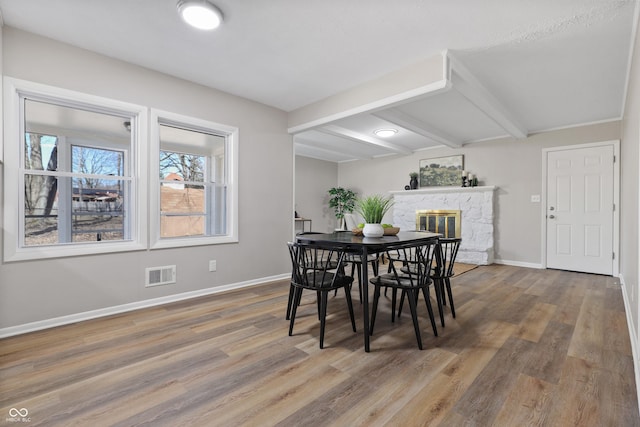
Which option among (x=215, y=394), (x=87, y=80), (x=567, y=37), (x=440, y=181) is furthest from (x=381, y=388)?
(x=440, y=181)

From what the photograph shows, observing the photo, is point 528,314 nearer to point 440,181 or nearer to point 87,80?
point 440,181

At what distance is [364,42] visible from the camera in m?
2.54

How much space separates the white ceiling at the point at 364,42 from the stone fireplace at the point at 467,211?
2.03 meters

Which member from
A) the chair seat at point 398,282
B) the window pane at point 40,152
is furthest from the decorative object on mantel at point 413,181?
the window pane at point 40,152

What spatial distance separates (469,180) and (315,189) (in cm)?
358

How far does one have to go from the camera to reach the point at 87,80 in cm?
265

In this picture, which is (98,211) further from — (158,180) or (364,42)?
(364,42)

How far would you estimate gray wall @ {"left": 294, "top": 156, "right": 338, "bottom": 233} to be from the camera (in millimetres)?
7359

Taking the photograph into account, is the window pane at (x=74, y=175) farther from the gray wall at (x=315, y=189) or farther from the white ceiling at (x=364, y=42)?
the gray wall at (x=315, y=189)

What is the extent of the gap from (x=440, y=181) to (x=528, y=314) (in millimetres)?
3788

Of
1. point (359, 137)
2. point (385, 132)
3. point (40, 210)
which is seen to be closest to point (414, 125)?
point (385, 132)

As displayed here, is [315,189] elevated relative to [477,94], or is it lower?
lower

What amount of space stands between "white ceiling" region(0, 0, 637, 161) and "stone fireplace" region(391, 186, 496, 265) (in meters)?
2.03

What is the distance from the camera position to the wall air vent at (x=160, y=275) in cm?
300
